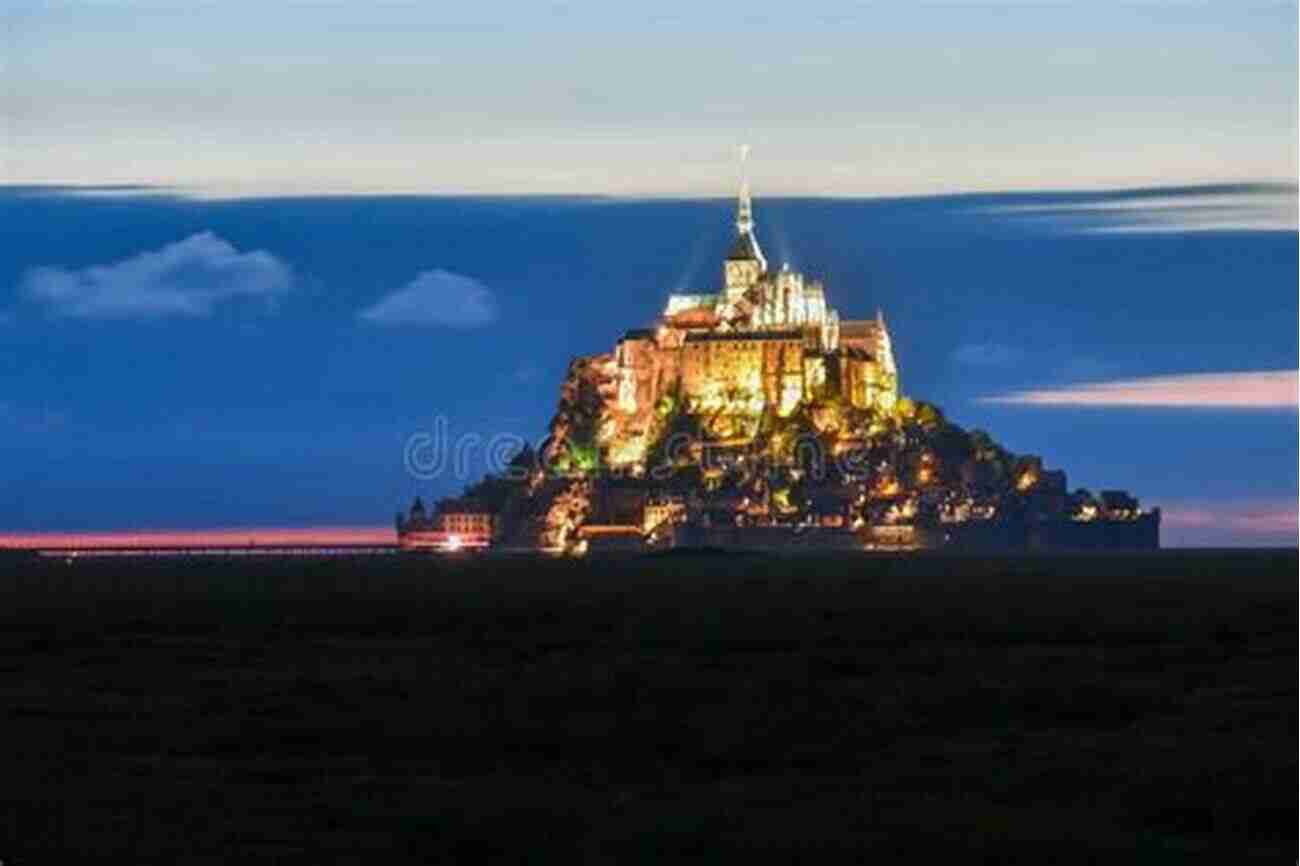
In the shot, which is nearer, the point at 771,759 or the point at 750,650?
the point at 771,759

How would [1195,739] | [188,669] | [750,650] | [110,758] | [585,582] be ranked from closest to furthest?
[110,758], [1195,739], [188,669], [750,650], [585,582]

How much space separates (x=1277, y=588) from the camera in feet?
532

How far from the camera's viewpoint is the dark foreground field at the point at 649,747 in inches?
1262

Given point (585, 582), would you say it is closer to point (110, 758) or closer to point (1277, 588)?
point (1277, 588)

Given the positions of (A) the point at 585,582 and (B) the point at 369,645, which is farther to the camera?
(A) the point at 585,582

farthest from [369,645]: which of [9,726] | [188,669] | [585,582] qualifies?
[585,582]

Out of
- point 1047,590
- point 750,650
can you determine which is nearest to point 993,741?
point 750,650

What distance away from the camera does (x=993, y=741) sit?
4428 cm

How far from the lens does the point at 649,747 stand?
4344 cm

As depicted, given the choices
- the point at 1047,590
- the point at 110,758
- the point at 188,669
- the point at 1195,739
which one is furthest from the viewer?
the point at 1047,590

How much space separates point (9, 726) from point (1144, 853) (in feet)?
65.7

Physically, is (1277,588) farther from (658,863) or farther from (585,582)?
(658,863)

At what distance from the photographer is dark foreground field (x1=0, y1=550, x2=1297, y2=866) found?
32.1m

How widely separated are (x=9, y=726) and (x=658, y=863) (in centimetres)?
1807
